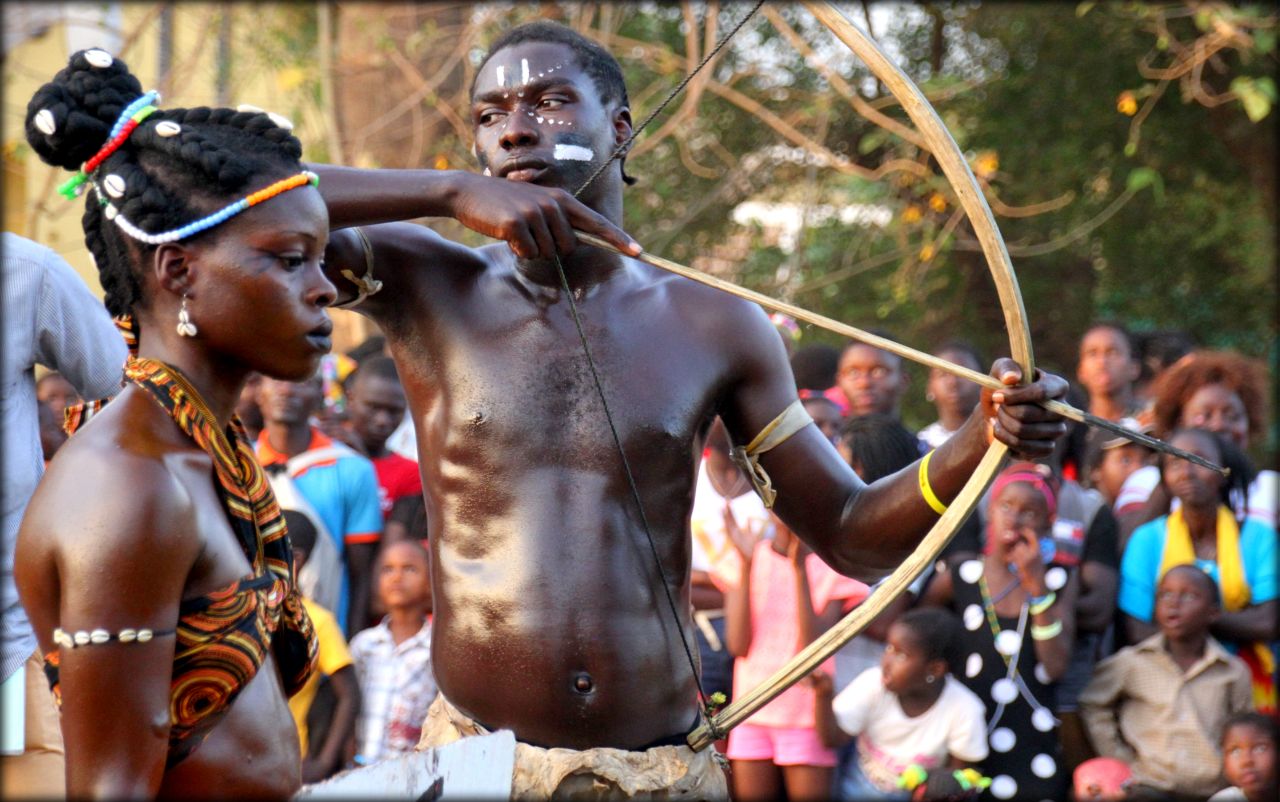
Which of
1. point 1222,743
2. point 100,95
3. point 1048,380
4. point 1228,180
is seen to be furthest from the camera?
point 1228,180

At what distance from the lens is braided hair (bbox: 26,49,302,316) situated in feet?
7.92

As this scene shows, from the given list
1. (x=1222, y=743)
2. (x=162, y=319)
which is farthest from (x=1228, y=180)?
(x=162, y=319)

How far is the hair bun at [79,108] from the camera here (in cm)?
245

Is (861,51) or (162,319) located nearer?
(162,319)

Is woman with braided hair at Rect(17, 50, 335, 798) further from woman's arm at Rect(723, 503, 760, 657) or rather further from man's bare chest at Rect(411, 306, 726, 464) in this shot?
woman's arm at Rect(723, 503, 760, 657)

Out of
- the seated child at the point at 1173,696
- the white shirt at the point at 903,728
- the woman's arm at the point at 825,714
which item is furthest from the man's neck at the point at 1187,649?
the woman's arm at the point at 825,714

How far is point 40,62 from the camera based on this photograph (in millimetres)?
10883

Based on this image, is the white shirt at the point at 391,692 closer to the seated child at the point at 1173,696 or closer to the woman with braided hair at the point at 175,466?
the seated child at the point at 1173,696

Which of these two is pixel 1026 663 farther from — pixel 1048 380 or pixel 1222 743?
pixel 1048 380

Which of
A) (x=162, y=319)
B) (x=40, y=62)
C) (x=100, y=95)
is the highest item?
(x=100, y=95)

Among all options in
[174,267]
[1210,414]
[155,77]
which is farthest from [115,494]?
[155,77]

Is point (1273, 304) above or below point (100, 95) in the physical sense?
below

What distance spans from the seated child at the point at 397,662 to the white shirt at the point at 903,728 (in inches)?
63.9

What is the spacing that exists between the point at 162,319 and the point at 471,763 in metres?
0.92
